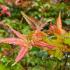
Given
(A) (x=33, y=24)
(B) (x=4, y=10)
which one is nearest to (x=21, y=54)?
(A) (x=33, y=24)

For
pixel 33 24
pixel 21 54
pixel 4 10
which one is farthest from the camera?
pixel 4 10

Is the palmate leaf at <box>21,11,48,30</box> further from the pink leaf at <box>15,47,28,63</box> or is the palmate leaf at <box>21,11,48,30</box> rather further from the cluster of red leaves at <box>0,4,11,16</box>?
the cluster of red leaves at <box>0,4,11,16</box>

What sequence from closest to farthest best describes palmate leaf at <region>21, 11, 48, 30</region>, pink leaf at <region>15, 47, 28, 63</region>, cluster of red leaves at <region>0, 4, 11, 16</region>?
1. pink leaf at <region>15, 47, 28, 63</region>
2. palmate leaf at <region>21, 11, 48, 30</region>
3. cluster of red leaves at <region>0, 4, 11, 16</region>

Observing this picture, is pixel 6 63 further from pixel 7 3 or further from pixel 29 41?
pixel 7 3

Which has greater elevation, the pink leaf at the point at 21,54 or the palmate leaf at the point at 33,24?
the palmate leaf at the point at 33,24

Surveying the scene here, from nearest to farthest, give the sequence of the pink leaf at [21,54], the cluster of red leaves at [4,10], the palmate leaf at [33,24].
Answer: the pink leaf at [21,54], the palmate leaf at [33,24], the cluster of red leaves at [4,10]

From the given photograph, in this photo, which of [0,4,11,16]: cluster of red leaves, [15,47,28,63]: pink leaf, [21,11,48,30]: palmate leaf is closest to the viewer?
[15,47,28,63]: pink leaf

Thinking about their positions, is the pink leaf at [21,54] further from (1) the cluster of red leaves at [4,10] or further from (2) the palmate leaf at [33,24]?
(1) the cluster of red leaves at [4,10]

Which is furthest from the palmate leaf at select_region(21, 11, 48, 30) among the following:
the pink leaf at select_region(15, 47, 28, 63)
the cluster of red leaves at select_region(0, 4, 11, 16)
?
the cluster of red leaves at select_region(0, 4, 11, 16)

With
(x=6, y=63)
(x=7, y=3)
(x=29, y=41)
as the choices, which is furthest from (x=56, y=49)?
(x=7, y=3)

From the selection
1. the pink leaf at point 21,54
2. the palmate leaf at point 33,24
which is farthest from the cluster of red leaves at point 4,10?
the pink leaf at point 21,54

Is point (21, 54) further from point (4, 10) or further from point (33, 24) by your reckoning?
point (4, 10)
